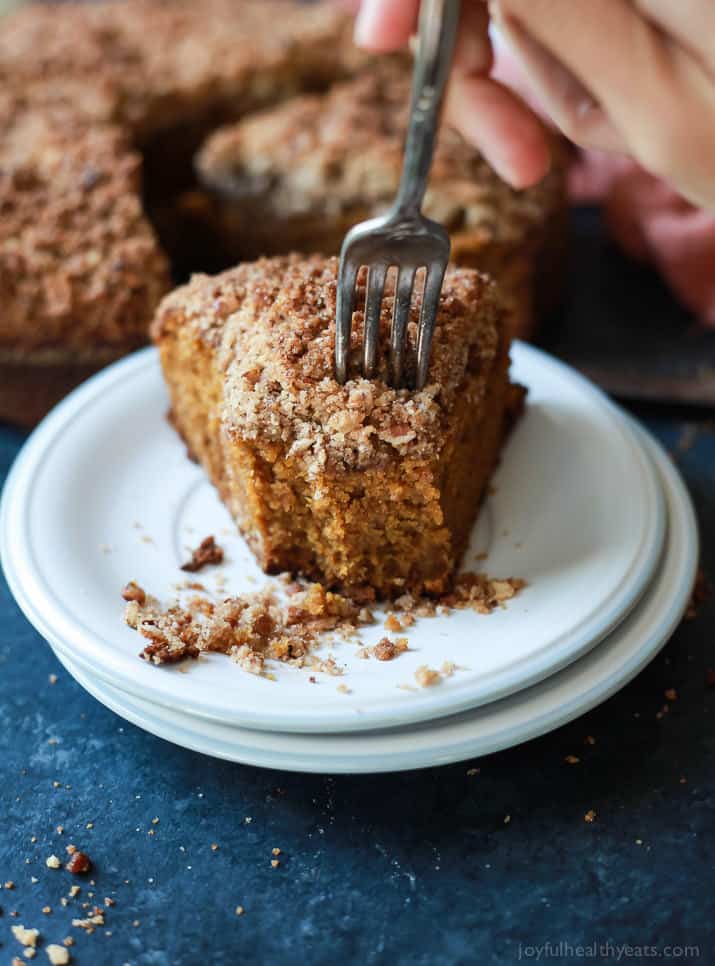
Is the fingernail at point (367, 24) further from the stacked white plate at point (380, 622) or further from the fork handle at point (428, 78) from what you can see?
the stacked white plate at point (380, 622)

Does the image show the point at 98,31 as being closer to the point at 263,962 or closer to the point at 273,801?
the point at 273,801

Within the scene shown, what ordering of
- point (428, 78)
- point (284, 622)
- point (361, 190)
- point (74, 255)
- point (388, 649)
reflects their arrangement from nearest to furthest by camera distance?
point (428, 78), point (388, 649), point (284, 622), point (74, 255), point (361, 190)

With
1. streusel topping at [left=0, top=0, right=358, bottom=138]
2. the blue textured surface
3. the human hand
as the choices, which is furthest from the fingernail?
streusel topping at [left=0, top=0, right=358, bottom=138]

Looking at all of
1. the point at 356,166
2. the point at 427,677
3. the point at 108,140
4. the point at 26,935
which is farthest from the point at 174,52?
the point at 26,935

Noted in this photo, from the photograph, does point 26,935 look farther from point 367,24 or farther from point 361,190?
point 361,190

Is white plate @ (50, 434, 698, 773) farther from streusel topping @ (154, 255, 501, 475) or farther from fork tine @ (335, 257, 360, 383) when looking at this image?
fork tine @ (335, 257, 360, 383)

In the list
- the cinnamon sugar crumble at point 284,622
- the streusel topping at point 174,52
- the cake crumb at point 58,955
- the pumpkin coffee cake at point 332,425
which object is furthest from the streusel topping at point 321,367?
the streusel topping at point 174,52

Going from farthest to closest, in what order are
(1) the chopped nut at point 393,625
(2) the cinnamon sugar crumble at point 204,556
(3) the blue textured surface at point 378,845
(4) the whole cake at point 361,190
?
1. (4) the whole cake at point 361,190
2. (2) the cinnamon sugar crumble at point 204,556
3. (1) the chopped nut at point 393,625
4. (3) the blue textured surface at point 378,845

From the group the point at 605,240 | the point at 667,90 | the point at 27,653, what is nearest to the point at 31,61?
the point at 605,240
